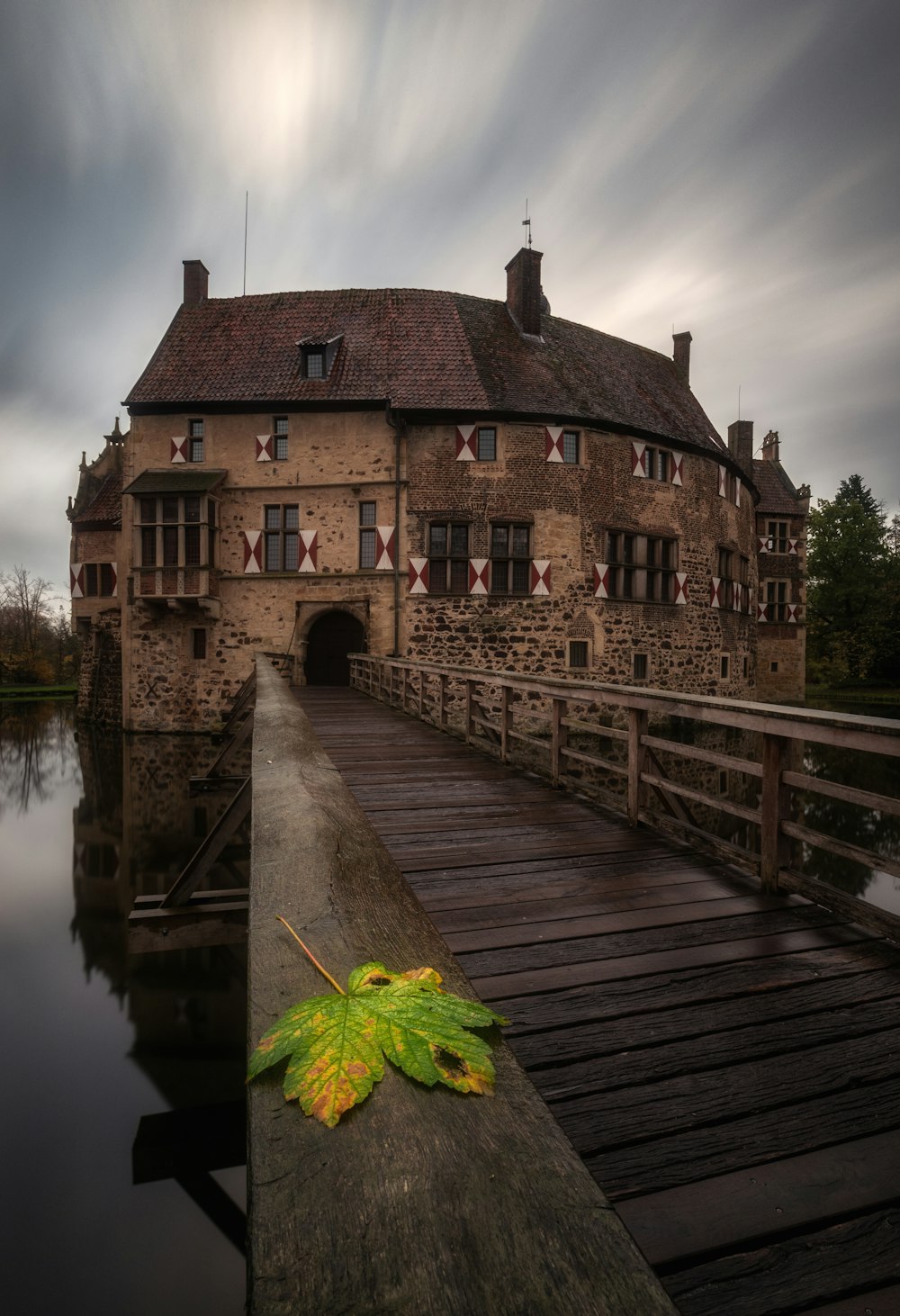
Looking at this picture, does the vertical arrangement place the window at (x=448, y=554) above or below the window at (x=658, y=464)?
below

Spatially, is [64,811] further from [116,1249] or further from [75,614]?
[75,614]

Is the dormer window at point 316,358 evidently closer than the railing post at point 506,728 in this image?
No

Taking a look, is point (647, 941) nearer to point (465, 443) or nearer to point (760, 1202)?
point (760, 1202)

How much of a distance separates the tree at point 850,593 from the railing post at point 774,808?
36348 mm

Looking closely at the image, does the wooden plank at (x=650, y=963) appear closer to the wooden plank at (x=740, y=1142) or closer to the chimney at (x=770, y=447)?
the wooden plank at (x=740, y=1142)

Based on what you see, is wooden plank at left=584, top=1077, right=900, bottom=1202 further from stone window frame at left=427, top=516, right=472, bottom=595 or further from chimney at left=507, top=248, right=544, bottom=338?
chimney at left=507, top=248, right=544, bottom=338

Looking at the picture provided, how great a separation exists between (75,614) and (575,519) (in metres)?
16.4

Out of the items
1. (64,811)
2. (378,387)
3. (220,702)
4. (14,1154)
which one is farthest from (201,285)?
(14,1154)

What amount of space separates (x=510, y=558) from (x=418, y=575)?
2.38 meters

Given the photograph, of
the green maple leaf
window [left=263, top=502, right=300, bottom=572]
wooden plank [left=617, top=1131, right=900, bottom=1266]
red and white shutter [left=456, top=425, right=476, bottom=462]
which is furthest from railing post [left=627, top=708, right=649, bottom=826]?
window [left=263, top=502, right=300, bottom=572]

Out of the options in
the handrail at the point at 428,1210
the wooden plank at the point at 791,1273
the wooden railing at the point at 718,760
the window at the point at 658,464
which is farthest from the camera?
the window at the point at 658,464

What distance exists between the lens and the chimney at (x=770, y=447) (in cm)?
3272

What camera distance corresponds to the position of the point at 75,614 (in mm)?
22672

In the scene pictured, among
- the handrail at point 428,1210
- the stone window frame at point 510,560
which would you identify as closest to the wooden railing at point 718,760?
the handrail at point 428,1210
